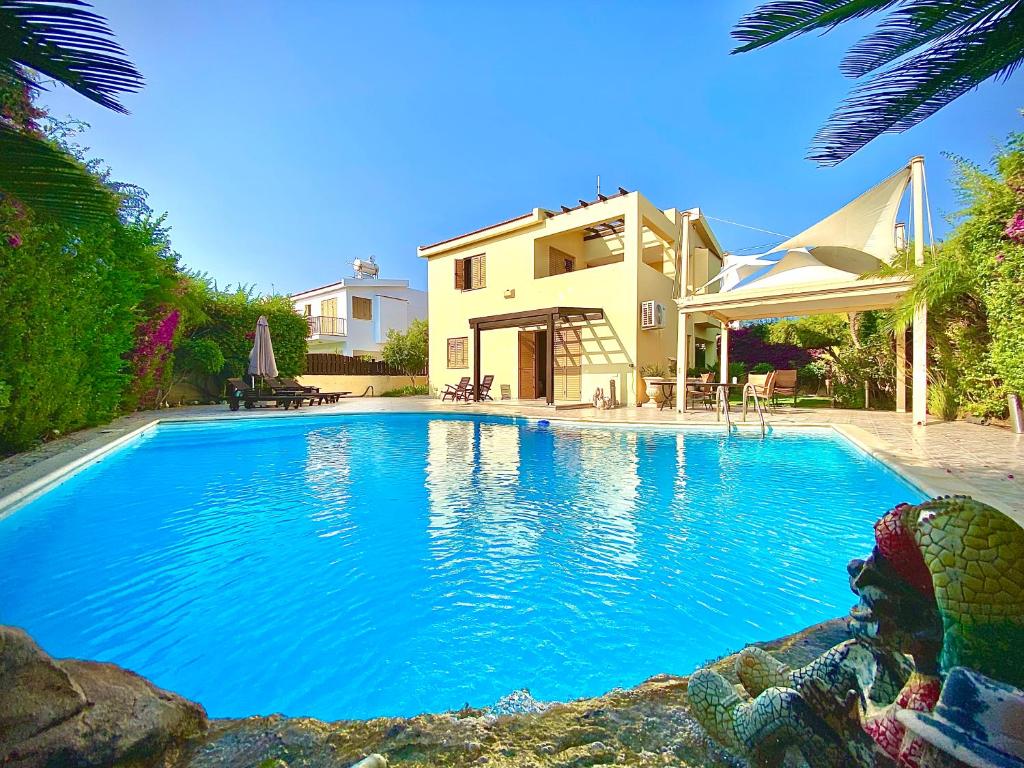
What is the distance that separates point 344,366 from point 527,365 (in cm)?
1009

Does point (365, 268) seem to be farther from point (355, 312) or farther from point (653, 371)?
point (653, 371)

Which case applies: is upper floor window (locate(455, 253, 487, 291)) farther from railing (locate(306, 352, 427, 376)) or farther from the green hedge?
the green hedge

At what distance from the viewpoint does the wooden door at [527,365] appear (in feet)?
59.2

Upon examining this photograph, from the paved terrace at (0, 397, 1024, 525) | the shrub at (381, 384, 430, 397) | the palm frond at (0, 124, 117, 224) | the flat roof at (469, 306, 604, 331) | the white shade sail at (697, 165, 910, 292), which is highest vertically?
the white shade sail at (697, 165, 910, 292)

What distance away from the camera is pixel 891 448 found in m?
6.71

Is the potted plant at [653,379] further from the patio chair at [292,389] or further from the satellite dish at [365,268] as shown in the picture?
the satellite dish at [365,268]

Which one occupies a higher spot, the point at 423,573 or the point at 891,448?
the point at 891,448

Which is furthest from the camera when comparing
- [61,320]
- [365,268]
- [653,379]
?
[365,268]

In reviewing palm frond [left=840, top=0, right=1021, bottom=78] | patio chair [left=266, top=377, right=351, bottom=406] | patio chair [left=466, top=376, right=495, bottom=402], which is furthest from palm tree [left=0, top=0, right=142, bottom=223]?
patio chair [left=466, top=376, right=495, bottom=402]

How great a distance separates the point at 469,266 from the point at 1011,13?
1829 centimetres

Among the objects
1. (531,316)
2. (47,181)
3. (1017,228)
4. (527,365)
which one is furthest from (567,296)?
(47,181)

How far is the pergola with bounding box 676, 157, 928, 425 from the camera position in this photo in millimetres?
10203

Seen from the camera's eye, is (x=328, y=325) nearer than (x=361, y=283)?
Yes

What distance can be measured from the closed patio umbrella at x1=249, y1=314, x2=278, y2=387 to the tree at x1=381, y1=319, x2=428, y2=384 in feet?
29.9
